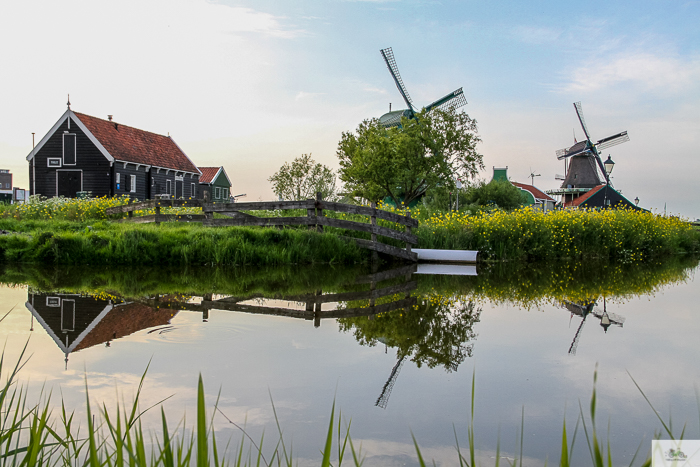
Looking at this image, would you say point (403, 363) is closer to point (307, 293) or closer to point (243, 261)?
point (307, 293)

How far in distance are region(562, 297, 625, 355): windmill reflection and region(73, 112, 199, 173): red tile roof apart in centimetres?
3172

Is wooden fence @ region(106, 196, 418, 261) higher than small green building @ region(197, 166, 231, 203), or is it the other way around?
small green building @ region(197, 166, 231, 203)

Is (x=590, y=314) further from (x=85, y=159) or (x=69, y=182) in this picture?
(x=69, y=182)

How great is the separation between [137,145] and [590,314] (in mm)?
35959

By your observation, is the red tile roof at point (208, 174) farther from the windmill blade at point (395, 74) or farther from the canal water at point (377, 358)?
the canal water at point (377, 358)

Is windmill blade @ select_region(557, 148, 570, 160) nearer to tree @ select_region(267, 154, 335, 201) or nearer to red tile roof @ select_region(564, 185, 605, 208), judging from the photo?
red tile roof @ select_region(564, 185, 605, 208)

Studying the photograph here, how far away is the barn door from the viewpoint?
3350 centimetres

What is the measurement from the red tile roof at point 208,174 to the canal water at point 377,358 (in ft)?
148

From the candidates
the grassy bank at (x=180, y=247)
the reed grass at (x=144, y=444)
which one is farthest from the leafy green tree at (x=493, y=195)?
the reed grass at (x=144, y=444)

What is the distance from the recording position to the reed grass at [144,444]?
1398 millimetres

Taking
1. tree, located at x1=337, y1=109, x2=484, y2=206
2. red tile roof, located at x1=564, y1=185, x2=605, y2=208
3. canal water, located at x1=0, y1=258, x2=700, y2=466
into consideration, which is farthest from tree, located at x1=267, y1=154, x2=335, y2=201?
canal water, located at x1=0, y1=258, x2=700, y2=466

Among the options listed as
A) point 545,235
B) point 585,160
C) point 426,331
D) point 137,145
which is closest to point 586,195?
point 585,160

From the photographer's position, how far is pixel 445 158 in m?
38.3

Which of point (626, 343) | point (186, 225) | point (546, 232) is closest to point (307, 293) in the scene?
point (626, 343)
